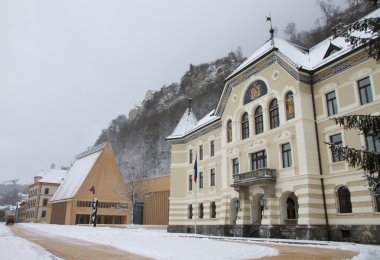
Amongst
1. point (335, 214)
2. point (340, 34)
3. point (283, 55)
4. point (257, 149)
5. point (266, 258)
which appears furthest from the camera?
point (257, 149)

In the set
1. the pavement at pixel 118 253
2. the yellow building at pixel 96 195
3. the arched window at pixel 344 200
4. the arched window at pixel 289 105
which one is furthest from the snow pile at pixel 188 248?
the yellow building at pixel 96 195

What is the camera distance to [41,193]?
3748 inches

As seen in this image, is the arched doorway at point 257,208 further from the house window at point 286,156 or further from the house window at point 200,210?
the house window at point 200,210

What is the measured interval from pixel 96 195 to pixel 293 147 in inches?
1874

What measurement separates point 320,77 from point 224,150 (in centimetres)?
1165

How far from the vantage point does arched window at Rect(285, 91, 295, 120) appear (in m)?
25.8

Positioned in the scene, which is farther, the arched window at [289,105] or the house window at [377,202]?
the arched window at [289,105]

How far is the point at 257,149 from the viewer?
28344mm

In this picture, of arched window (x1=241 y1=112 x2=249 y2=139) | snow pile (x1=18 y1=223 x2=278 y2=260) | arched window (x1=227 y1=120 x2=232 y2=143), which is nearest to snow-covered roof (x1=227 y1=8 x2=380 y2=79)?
arched window (x1=241 y1=112 x2=249 y2=139)

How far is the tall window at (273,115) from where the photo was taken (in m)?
27.3

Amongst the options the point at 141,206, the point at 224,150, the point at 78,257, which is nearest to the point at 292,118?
the point at 224,150

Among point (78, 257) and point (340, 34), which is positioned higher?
point (340, 34)

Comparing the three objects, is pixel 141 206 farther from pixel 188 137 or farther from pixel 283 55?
pixel 283 55

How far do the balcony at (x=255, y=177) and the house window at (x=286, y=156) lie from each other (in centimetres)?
102
